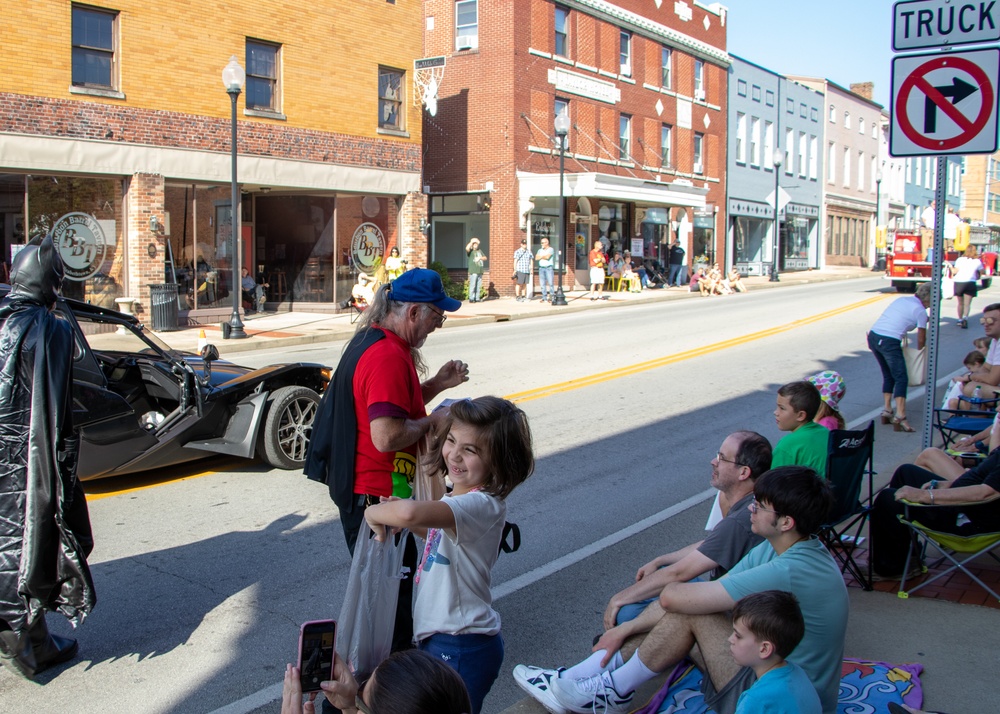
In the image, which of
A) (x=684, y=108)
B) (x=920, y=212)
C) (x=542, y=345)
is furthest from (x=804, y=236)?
(x=542, y=345)

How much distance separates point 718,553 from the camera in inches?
162

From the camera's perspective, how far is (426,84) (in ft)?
81.7

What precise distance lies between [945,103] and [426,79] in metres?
20.9

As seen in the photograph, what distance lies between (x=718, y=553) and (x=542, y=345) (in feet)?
41.1

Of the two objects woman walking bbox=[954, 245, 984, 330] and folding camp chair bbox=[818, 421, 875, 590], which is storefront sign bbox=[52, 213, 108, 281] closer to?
folding camp chair bbox=[818, 421, 875, 590]

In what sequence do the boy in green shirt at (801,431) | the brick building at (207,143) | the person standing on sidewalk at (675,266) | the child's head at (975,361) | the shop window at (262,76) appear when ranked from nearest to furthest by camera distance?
the boy in green shirt at (801,431)
the child's head at (975,361)
the brick building at (207,143)
the shop window at (262,76)
the person standing on sidewalk at (675,266)

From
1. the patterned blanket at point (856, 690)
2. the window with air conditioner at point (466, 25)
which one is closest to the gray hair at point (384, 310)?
the patterned blanket at point (856, 690)

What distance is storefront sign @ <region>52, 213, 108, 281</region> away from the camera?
59.9ft

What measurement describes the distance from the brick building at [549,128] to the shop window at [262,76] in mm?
7566

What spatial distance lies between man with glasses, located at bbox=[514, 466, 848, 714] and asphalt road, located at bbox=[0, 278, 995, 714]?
56 centimetres

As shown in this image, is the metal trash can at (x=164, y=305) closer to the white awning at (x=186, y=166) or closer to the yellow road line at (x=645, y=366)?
the white awning at (x=186, y=166)

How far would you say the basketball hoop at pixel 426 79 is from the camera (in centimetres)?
2459

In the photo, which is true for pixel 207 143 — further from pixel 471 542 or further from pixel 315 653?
pixel 315 653

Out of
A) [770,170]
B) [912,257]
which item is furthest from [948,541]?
[770,170]
